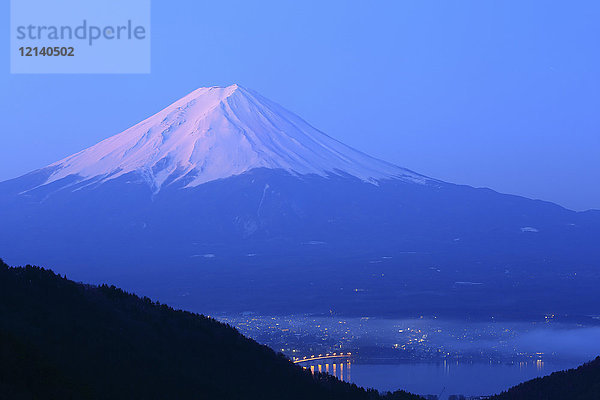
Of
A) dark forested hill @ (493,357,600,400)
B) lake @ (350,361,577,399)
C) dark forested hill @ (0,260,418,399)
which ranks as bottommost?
lake @ (350,361,577,399)

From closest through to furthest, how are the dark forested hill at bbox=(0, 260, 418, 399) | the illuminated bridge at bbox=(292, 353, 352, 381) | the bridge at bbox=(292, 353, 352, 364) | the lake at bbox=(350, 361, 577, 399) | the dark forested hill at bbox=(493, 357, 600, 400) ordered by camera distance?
1. the dark forested hill at bbox=(0, 260, 418, 399)
2. the dark forested hill at bbox=(493, 357, 600, 400)
3. the lake at bbox=(350, 361, 577, 399)
4. the illuminated bridge at bbox=(292, 353, 352, 381)
5. the bridge at bbox=(292, 353, 352, 364)

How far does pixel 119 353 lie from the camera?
85.0ft

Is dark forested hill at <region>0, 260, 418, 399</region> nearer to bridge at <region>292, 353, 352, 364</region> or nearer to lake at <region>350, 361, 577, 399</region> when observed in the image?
lake at <region>350, 361, 577, 399</region>

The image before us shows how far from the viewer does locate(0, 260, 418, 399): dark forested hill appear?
19.0 meters

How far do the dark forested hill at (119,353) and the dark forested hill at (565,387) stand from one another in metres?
9.00

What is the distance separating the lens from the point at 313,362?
106 m

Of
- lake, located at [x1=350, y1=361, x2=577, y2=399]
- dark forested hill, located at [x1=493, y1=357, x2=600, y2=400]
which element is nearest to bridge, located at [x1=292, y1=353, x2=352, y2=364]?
lake, located at [x1=350, y1=361, x2=577, y2=399]

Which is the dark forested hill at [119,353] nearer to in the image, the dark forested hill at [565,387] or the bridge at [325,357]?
the dark forested hill at [565,387]

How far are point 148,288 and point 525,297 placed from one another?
3667 inches

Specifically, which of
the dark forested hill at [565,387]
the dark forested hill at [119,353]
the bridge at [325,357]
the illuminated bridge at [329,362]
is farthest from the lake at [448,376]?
the dark forested hill at [119,353]

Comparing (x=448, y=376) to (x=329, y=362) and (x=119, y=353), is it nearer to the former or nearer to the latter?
(x=329, y=362)

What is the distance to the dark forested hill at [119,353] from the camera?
1903cm

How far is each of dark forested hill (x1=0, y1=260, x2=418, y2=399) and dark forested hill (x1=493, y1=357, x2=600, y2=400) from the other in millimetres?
9004

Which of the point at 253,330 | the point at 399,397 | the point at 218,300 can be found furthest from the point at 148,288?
the point at 399,397
